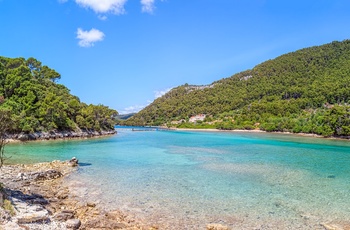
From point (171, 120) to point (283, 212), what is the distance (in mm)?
157206

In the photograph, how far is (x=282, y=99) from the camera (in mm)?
140375

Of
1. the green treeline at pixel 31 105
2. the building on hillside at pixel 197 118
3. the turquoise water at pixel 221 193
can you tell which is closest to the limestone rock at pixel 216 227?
the turquoise water at pixel 221 193

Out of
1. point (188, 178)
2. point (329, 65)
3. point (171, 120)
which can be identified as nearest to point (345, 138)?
point (188, 178)

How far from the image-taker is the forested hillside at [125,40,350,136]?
98.1 m

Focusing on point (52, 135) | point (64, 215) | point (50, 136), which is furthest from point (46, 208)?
point (52, 135)

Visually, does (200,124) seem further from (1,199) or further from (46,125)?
(1,199)

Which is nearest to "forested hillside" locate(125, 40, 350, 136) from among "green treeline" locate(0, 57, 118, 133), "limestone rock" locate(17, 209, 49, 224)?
"green treeline" locate(0, 57, 118, 133)

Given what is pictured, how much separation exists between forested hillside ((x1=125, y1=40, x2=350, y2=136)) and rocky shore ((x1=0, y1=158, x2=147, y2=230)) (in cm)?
7088

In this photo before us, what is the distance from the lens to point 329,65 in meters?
142

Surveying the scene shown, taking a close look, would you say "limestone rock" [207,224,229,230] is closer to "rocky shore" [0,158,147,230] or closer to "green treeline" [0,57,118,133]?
"rocky shore" [0,158,147,230]

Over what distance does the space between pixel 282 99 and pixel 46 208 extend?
141767 mm

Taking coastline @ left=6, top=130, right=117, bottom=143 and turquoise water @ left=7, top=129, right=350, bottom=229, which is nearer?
turquoise water @ left=7, top=129, right=350, bottom=229

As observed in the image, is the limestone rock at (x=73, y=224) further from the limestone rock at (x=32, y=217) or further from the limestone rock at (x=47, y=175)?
the limestone rock at (x=47, y=175)

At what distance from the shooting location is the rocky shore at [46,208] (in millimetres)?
10391
